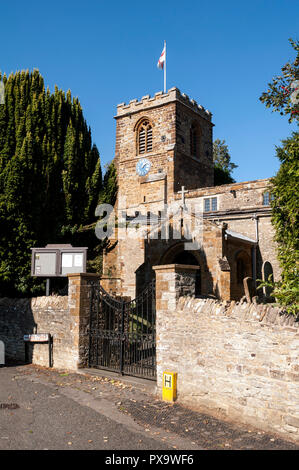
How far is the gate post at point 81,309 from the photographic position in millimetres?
10547

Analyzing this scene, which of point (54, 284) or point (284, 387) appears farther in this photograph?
point (54, 284)

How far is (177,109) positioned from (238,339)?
95.3ft

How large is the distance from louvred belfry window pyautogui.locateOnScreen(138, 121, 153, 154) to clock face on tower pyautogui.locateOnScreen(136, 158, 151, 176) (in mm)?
1050

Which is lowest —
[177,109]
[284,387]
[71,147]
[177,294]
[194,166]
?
[284,387]

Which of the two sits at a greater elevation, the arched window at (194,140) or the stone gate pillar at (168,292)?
the arched window at (194,140)

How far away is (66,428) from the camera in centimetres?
621

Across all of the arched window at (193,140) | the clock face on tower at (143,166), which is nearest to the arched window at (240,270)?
the clock face on tower at (143,166)

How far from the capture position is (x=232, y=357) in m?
6.79

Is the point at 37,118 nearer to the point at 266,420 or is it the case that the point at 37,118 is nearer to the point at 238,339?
the point at 238,339

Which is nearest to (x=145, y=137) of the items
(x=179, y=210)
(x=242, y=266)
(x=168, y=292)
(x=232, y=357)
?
(x=242, y=266)

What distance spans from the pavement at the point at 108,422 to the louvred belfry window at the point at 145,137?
27.3 m

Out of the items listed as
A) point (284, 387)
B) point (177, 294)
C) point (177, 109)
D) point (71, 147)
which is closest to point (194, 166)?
point (177, 109)

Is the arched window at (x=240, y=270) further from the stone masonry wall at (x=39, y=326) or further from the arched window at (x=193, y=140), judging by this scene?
the arched window at (x=193, y=140)

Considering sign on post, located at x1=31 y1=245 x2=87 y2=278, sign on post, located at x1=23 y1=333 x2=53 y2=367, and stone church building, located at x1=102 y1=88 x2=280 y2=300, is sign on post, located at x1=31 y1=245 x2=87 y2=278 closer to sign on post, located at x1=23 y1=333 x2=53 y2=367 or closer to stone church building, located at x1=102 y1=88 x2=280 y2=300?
sign on post, located at x1=23 y1=333 x2=53 y2=367
